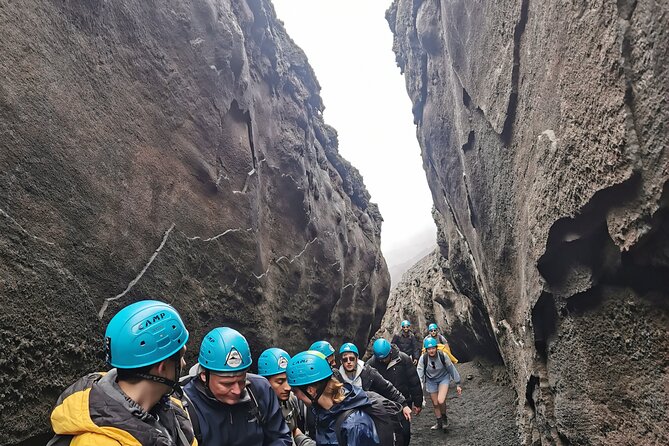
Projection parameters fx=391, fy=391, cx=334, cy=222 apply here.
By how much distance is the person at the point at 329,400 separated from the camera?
9.65 ft

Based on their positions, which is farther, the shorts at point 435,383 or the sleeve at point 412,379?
the shorts at point 435,383

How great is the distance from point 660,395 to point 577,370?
1.19 m

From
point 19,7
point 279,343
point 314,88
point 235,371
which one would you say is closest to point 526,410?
point 279,343

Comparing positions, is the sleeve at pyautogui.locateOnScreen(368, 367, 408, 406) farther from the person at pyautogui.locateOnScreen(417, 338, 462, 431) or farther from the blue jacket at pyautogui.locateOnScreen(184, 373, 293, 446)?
the person at pyautogui.locateOnScreen(417, 338, 462, 431)

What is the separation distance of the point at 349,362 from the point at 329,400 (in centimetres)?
292

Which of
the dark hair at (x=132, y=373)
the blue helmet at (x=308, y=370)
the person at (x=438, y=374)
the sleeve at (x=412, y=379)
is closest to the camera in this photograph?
the dark hair at (x=132, y=373)

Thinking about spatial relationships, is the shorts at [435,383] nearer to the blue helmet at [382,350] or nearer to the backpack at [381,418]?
the blue helmet at [382,350]

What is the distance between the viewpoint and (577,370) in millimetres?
4348

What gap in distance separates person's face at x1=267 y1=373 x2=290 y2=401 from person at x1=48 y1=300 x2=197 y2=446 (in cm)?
212

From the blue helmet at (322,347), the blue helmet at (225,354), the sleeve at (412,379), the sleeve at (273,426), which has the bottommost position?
the sleeve at (412,379)

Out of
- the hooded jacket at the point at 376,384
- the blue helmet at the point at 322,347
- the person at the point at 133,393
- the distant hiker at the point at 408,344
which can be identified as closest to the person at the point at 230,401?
the person at the point at 133,393

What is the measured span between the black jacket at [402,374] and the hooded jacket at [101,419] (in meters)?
5.43

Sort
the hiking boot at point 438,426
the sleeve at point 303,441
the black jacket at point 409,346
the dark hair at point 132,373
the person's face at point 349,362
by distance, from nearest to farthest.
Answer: the dark hair at point 132,373, the sleeve at point 303,441, the person's face at point 349,362, the hiking boot at point 438,426, the black jacket at point 409,346

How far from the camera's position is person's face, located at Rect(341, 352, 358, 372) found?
19.7ft
